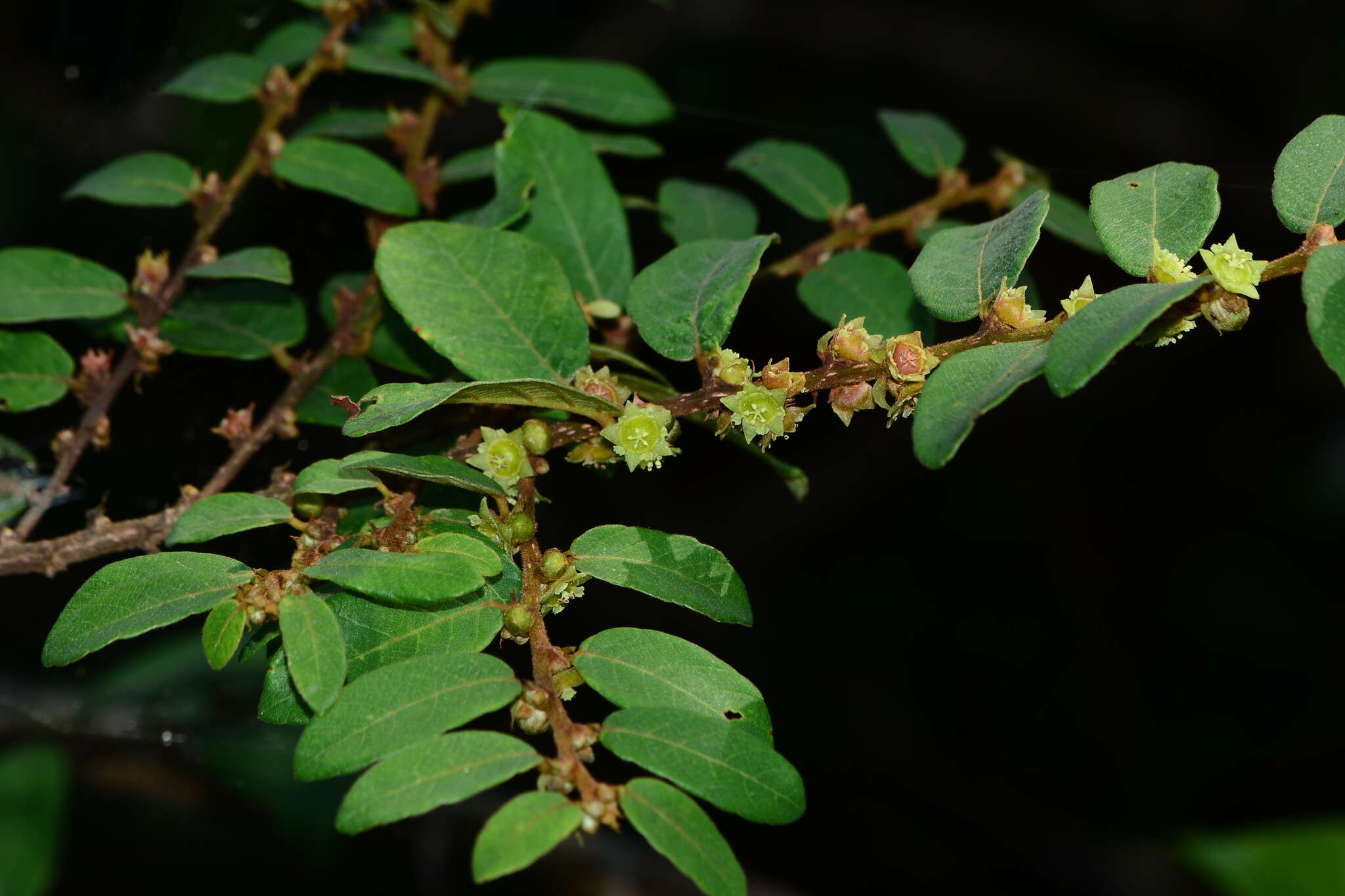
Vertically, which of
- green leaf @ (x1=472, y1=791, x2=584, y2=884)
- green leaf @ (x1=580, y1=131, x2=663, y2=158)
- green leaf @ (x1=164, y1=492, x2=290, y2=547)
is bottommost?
green leaf @ (x1=472, y1=791, x2=584, y2=884)

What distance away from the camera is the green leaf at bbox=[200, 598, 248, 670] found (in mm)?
668

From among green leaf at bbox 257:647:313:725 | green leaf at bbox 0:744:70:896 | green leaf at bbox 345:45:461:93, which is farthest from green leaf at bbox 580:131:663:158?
green leaf at bbox 0:744:70:896

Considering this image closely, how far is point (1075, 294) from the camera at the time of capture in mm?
706

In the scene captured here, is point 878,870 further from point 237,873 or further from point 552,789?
point 552,789

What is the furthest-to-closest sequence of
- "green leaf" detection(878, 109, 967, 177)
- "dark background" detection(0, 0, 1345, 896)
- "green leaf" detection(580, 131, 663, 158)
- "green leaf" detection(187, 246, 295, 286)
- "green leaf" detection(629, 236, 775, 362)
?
"dark background" detection(0, 0, 1345, 896)
"green leaf" detection(878, 109, 967, 177)
"green leaf" detection(580, 131, 663, 158)
"green leaf" detection(187, 246, 295, 286)
"green leaf" detection(629, 236, 775, 362)

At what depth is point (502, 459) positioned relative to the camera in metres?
0.76

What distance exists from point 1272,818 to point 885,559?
1087 mm

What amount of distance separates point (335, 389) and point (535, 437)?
1.21 feet

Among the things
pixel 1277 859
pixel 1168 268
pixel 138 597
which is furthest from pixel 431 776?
pixel 1277 859

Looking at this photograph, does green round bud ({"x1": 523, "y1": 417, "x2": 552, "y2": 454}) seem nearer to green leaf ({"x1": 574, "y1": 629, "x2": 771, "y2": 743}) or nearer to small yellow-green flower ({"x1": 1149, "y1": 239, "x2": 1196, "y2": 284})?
green leaf ({"x1": 574, "y1": 629, "x2": 771, "y2": 743})

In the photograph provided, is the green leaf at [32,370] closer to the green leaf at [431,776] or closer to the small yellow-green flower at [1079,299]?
the green leaf at [431,776]

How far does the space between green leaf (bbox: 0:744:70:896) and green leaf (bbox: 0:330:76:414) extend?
112 centimetres

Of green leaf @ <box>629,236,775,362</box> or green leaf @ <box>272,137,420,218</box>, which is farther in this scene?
green leaf @ <box>272,137,420,218</box>

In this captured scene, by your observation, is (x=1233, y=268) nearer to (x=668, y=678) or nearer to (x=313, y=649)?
(x=668, y=678)
